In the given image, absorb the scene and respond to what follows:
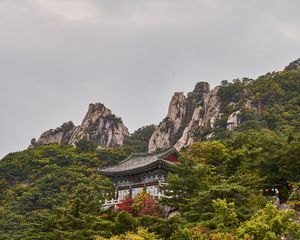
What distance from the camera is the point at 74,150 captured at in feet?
266

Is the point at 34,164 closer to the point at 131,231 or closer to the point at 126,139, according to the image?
the point at 126,139

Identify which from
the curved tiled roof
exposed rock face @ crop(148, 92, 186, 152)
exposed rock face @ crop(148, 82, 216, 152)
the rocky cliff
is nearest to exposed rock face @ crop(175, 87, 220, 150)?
the rocky cliff

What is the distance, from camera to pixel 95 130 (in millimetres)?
102562

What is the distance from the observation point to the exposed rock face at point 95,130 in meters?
102

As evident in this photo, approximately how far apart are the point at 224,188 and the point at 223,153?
13880 mm

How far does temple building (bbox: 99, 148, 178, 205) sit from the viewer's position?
37.7 meters

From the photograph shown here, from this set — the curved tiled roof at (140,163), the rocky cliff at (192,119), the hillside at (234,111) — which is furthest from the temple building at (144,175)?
the rocky cliff at (192,119)

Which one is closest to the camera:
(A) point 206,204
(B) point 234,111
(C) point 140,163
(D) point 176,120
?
(A) point 206,204

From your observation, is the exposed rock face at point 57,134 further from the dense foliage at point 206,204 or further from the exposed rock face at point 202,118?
the dense foliage at point 206,204

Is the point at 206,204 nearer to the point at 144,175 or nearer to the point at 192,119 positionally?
the point at 144,175

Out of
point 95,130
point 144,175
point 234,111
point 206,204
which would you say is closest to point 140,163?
point 144,175

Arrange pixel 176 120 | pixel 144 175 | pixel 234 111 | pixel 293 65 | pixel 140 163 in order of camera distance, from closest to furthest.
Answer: pixel 144 175, pixel 140 163, pixel 234 111, pixel 176 120, pixel 293 65

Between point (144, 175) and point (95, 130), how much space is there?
6466 centimetres

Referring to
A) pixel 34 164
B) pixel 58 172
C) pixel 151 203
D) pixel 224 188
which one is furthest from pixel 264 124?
pixel 224 188
